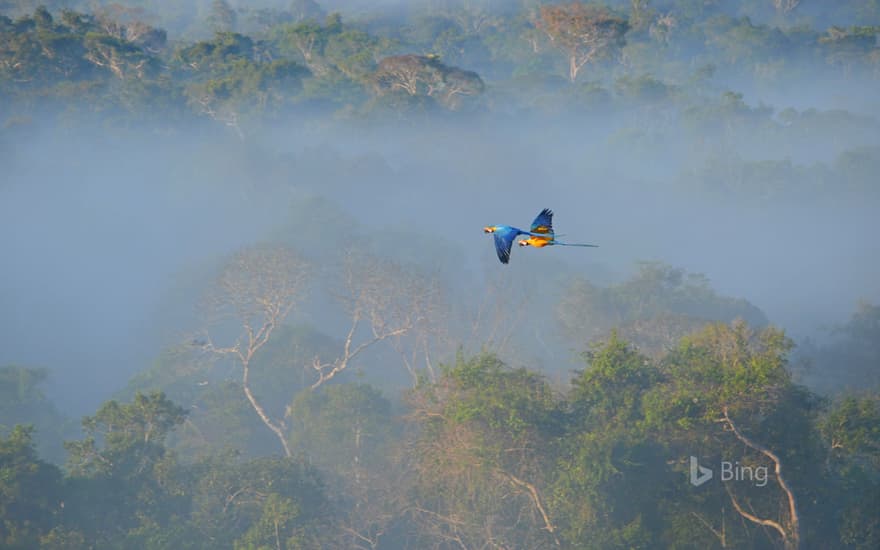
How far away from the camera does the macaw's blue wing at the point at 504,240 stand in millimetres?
13609

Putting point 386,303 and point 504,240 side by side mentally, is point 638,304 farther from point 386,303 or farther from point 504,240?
point 504,240

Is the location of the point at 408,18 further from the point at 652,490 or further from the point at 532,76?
the point at 652,490

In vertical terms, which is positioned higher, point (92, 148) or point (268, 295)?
point (268, 295)

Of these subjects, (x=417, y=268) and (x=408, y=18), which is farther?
(x=408, y=18)

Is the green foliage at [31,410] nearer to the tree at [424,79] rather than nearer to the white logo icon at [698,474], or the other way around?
the white logo icon at [698,474]

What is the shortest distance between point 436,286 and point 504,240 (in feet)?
88.0

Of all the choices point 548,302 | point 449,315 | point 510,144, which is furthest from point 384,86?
point 449,315

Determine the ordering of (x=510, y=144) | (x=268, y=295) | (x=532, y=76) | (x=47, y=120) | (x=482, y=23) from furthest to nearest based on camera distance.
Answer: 1. (x=482, y=23)
2. (x=532, y=76)
3. (x=510, y=144)
4. (x=47, y=120)
5. (x=268, y=295)

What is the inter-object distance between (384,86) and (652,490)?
44866mm

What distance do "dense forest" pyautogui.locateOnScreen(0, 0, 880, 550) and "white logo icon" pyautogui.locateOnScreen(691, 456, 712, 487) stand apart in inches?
2.5

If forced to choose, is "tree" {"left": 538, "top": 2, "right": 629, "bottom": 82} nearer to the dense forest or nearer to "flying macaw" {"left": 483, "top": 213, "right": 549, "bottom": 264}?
the dense forest

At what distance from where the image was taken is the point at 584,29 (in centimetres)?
7206

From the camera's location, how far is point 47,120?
60.9 m

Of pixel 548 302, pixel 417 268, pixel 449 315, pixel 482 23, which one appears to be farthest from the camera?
pixel 482 23
